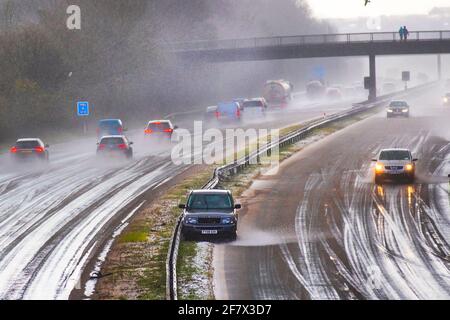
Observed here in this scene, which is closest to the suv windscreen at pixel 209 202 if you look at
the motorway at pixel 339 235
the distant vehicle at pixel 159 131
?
the motorway at pixel 339 235

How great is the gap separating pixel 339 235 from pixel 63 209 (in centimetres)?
1204

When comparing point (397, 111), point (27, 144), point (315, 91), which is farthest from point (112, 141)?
point (315, 91)

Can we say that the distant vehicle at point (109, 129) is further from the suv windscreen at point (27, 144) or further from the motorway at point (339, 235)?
the motorway at point (339, 235)

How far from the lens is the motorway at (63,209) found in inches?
1080

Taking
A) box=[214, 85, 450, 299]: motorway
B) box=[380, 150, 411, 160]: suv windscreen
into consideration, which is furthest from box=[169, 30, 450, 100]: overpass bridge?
box=[380, 150, 411, 160]: suv windscreen

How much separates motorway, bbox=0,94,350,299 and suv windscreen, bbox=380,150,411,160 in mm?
10698

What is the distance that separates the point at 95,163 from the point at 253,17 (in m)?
113

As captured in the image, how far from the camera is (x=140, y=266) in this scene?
28453mm

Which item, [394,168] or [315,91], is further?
[315,91]

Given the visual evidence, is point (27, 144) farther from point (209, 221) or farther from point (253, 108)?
point (253, 108)

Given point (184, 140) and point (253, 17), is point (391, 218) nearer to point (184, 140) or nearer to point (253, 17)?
point (184, 140)

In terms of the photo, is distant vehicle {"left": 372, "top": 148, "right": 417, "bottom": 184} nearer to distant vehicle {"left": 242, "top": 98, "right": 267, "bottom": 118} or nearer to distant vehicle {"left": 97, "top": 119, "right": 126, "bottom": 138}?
distant vehicle {"left": 97, "top": 119, "right": 126, "bottom": 138}

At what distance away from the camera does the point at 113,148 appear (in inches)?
2235
